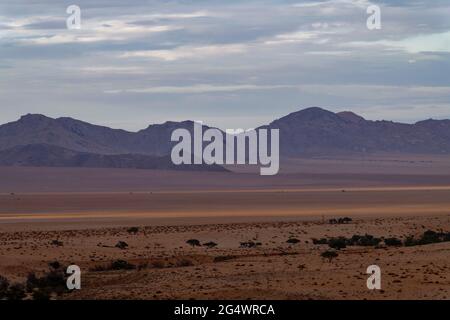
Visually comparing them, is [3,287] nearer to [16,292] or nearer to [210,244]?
[16,292]

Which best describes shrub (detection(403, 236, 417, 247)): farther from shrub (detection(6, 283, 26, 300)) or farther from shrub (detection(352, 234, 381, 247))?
shrub (detection(6, 283, 26, 300))

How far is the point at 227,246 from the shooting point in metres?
36.4

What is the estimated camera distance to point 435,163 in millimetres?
185125

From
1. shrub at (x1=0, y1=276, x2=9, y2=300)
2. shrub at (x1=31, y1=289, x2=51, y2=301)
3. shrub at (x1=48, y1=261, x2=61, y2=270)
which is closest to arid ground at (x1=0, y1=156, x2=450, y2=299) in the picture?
shrub at (x1=31, y1=289, x2=51, y2=301)

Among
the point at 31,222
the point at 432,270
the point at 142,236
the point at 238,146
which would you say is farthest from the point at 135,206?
the point at 238,146

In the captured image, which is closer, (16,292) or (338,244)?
(16,292)

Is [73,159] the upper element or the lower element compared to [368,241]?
upper

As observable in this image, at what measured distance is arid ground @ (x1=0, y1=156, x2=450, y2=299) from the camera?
21656 millimetres

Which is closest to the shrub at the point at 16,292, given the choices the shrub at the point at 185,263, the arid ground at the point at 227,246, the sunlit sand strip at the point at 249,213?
the arid ground at the point at 227,246

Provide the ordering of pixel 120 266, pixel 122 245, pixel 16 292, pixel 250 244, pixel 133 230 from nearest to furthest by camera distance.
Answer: pixel 16 292 < pixel 120 266 < pixel 122 245 < pixel 250 244 < pixel 133 230

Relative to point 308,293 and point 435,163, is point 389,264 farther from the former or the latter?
point 435,163

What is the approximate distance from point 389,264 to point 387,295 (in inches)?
197

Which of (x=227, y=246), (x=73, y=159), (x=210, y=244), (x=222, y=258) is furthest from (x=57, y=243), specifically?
(x=73, y=159)

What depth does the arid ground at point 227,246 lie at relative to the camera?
71.1ft
